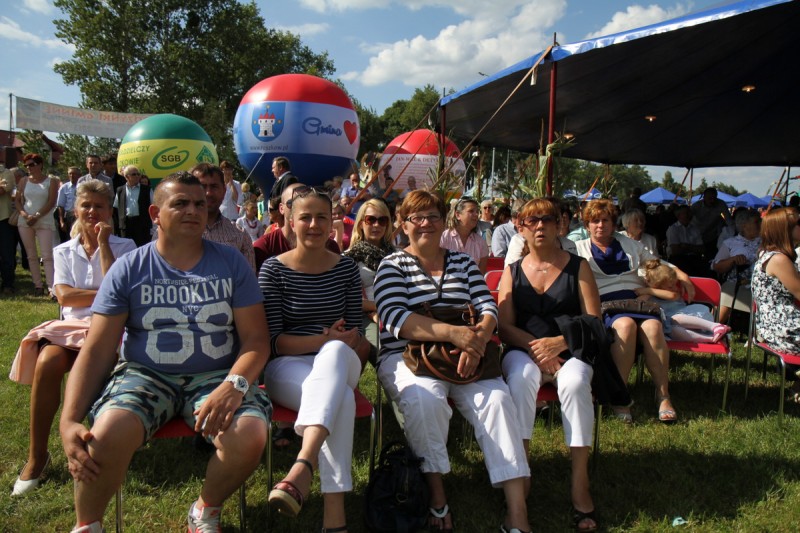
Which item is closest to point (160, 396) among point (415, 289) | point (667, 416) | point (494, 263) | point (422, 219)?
point (415, 289)

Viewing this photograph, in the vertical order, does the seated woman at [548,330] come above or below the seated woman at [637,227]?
below

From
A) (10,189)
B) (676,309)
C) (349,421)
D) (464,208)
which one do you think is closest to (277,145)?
(10,189)

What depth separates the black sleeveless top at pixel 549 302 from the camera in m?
3.04

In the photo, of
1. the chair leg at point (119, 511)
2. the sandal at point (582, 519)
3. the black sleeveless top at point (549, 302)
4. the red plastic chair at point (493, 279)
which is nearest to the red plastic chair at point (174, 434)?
the chair leg at point (119, 511)

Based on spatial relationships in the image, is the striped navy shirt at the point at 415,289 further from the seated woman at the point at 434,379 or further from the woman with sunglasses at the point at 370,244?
the woman with sunglasses at the point at 370,244

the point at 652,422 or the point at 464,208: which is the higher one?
the point at 464,208

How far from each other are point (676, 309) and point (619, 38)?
2364mm

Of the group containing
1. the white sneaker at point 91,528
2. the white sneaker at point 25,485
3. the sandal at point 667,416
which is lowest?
the white sneaker at point 25,485

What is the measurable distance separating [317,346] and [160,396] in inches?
28.7

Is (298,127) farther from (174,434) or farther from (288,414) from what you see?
(174,434)

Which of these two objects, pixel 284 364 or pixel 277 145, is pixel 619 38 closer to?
pixel 284 364

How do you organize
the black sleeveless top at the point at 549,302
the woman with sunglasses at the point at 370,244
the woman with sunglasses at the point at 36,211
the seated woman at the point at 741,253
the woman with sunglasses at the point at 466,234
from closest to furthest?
the black sleeveless top at the point at 549,302 < the woman with sunglasses at the point at 370,244 < the woman with sunglasses at the point at 466,234 < the seated woman at the point at 741,253 < the woman with sunglasses at the point at 36,211

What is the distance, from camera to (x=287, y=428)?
10.8ft

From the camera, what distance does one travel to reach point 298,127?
35.4 feet
